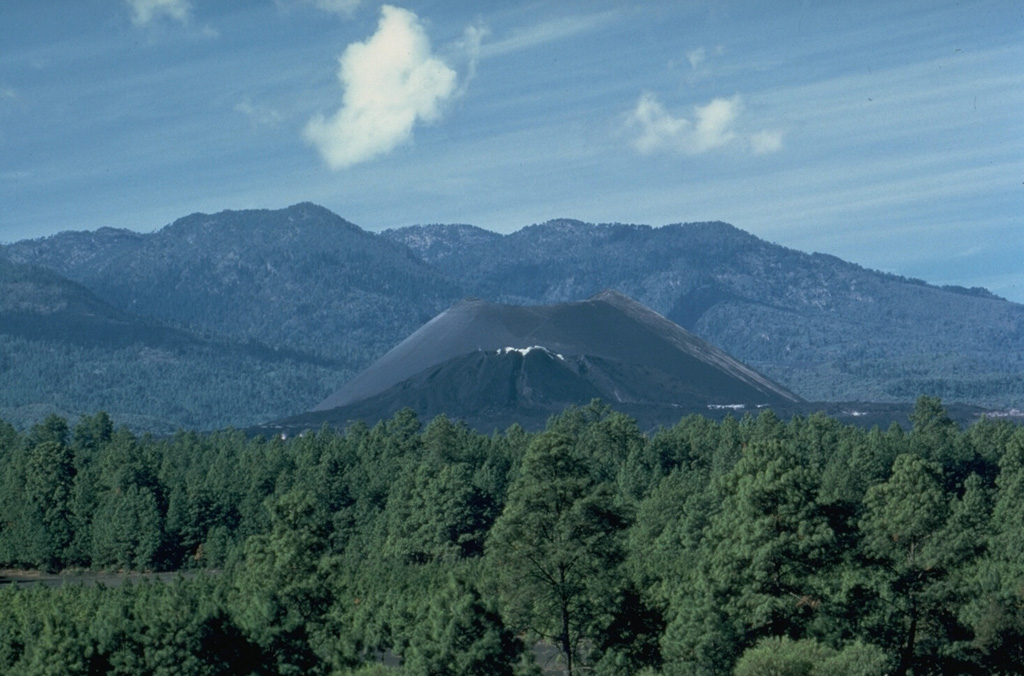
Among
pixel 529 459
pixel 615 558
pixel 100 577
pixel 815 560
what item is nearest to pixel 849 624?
pixel 815 560

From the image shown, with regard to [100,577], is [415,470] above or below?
above

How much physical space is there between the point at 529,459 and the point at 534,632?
Answer: 29.1 feet

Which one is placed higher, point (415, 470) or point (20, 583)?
point (415, 470)

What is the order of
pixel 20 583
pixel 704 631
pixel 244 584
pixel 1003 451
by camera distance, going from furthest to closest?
pixel 1003 451, pixel 20 583, pixel 244 584, pixel 704 631

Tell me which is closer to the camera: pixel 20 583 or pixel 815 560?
pixel 815 560

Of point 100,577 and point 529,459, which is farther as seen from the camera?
point 100,577

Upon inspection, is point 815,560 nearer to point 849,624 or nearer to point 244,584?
point 849,624

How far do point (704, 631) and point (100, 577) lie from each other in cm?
8705

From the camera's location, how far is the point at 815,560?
285 ft

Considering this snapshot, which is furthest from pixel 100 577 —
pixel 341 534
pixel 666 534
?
pixel 666 534

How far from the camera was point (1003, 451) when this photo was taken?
174875 mm

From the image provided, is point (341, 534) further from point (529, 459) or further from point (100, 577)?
point (529, 459)

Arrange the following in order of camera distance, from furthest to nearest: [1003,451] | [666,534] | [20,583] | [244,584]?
[1003,451], [20,583], [666,534], [244,584]

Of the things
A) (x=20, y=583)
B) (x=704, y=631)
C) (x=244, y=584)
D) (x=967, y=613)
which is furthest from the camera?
(x=20, y=583)
